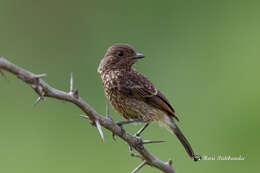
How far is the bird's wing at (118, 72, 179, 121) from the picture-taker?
193 inches

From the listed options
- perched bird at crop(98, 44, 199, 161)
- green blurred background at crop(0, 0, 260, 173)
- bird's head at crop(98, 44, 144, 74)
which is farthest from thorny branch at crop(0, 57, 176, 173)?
green blurred background at crop(0, 0, 260, 173)

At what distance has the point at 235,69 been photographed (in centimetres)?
779

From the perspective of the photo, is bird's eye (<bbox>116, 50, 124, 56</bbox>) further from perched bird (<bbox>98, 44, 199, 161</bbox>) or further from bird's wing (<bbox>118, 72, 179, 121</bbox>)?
→ bird's wing (<bbox>118, 72, 179, 121</bbox>)

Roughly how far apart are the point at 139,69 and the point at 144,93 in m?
2.85

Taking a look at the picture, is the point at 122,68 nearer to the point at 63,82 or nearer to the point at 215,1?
the point at 63,82

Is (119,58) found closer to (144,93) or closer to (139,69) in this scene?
(144,93)

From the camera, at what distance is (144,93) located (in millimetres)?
5004

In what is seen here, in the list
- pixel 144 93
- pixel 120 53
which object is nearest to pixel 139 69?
pixel 120 53

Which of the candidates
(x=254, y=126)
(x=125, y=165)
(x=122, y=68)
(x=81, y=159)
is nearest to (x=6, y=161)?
(x=81, y=159)

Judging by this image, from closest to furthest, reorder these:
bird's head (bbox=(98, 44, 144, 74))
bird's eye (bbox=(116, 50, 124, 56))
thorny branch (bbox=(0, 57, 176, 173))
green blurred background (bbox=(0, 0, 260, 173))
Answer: thorny branch (bbox=(0, 57, 176, 173)) → bird's head (bbox=(98, 44, 144, 74)) → bird's eye (bbox=(116, 50, 124, 56)) → green blurred background (bbox=(0, 0, 260, 173))

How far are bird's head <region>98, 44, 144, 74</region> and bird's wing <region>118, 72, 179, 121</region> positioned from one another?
0.31 m

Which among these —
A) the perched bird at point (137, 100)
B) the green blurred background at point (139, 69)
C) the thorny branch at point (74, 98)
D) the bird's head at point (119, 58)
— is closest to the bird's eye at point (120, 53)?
the bird's head at point (119, 58)

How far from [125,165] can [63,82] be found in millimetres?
1739

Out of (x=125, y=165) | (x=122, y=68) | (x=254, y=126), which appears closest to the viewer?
(x=122, y=68)
